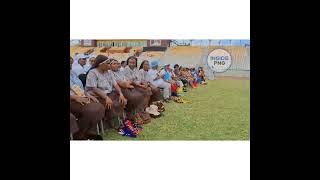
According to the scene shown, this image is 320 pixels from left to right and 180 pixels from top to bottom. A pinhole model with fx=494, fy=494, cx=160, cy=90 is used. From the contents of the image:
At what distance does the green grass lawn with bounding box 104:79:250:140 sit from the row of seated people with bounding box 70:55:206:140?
18 cm

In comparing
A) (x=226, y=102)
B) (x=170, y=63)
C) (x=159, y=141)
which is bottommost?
(x=159, y=141)

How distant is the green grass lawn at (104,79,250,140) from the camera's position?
607cm

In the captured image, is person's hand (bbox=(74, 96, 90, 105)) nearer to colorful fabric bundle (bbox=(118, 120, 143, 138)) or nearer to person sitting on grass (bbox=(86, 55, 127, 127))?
person sitting on grass (bbox=(86, 55, 127, 127))

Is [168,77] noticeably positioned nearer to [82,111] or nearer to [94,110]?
[94,110]

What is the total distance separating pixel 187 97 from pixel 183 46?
64 cm

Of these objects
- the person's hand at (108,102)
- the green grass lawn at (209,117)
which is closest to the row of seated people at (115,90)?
the person's hand at (108,102)

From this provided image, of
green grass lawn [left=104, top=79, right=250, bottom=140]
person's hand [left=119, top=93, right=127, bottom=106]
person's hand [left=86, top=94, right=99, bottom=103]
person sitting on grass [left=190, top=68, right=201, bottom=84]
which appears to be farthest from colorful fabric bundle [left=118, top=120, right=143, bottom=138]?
person sitting on grass [left=190, top=68, right=201, bottom=84]

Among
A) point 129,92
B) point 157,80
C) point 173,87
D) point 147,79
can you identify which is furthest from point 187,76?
point 129,92

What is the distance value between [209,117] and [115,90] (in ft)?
3.99

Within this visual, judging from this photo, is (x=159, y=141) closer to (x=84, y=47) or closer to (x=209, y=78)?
(x=209, y=78)

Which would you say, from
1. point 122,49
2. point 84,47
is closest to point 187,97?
point 122,49

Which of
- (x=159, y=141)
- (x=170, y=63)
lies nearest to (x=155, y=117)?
(x=159, y=141)

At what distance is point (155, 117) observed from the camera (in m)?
6.18

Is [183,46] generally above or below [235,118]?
above
